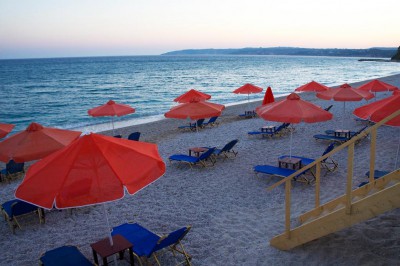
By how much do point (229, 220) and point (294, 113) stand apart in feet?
9.74

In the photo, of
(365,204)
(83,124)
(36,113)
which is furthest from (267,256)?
(36,113)

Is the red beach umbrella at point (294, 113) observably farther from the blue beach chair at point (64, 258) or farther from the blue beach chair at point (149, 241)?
the blue beach chair at point (64, 258)

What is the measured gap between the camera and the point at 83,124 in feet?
71.4

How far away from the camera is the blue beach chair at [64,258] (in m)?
4.45

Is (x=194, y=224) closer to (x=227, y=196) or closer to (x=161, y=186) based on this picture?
(x=227, y=196)

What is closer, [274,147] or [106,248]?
[106,248]

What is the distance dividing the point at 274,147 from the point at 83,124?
14.9m

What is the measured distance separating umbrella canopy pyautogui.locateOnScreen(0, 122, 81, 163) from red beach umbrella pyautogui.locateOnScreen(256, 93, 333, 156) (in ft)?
14.7

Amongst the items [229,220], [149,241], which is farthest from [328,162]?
[149,241]

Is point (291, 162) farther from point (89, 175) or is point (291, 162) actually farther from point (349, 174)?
point (89, 175)

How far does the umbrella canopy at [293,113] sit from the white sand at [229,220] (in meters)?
1.48

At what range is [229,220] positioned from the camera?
19.8 feet

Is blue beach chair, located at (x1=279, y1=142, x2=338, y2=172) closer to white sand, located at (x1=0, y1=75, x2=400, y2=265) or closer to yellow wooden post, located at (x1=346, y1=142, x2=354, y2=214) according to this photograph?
white sand, located at (x1=0, y1=75, x2=400, y2=265)

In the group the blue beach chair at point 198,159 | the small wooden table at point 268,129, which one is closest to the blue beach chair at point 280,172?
the blue beach chair at point 198,159
